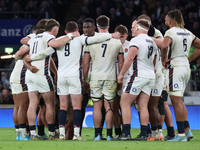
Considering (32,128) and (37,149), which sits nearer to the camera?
(37,149)

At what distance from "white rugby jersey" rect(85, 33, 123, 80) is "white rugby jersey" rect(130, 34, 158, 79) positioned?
0.51 metres

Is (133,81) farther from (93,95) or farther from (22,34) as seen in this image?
(22,34)

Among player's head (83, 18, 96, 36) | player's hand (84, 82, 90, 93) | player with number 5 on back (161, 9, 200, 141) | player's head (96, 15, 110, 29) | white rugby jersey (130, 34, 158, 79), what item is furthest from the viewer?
player's hand (84, 82, 90, 93)

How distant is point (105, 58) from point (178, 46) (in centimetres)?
127

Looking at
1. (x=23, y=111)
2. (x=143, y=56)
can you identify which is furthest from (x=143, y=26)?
(x=23, y=111)

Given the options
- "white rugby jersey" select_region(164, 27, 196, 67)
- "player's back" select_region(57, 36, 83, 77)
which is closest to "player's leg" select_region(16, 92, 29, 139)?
"player's back" select_region(57, 36, 83, 77)

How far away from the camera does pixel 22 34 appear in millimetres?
14250

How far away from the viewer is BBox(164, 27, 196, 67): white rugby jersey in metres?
6.18

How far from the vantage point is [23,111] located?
6.90m

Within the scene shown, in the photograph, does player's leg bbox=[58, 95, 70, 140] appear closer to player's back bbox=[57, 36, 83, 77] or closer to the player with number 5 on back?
player's back bbox=[57, 36, 83, 77]

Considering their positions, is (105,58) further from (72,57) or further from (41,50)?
(41,50)

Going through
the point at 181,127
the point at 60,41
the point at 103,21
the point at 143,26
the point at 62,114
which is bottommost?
the point at 181,127

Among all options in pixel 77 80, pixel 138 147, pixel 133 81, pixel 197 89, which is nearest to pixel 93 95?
pixel 77 80

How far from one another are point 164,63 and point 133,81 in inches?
27.1
